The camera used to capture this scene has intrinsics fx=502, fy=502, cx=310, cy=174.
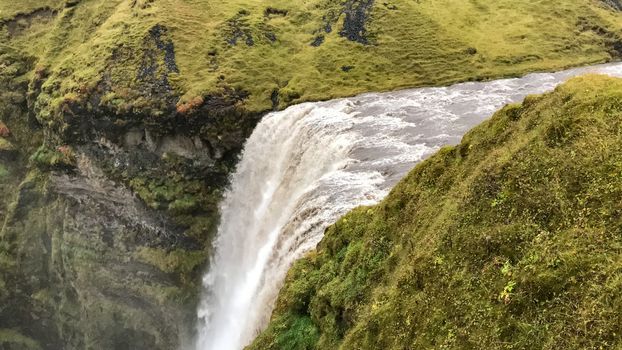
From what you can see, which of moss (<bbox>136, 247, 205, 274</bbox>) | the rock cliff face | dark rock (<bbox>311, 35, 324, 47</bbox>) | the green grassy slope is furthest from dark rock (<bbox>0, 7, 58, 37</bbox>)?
the green grassy slope

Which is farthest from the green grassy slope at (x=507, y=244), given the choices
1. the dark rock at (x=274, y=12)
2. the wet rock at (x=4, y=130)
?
the wet rock at (x=4, y=130)

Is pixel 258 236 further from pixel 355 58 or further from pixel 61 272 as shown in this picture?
pixel 61 272

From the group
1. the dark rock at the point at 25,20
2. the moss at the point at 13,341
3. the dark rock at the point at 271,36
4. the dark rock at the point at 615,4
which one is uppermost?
the dark rock at the point at 615,4

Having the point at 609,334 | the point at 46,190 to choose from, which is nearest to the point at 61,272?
the point at 46,190

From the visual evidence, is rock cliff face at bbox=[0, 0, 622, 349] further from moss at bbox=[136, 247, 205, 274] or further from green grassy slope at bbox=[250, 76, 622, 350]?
green grassy slope at bbox=[250, 76, 622, 350]

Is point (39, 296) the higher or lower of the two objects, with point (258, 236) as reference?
lower

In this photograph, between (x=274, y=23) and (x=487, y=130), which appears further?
(x=274, y=23)

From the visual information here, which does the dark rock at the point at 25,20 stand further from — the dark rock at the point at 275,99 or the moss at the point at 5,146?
the dark rock at the point at 275,99
